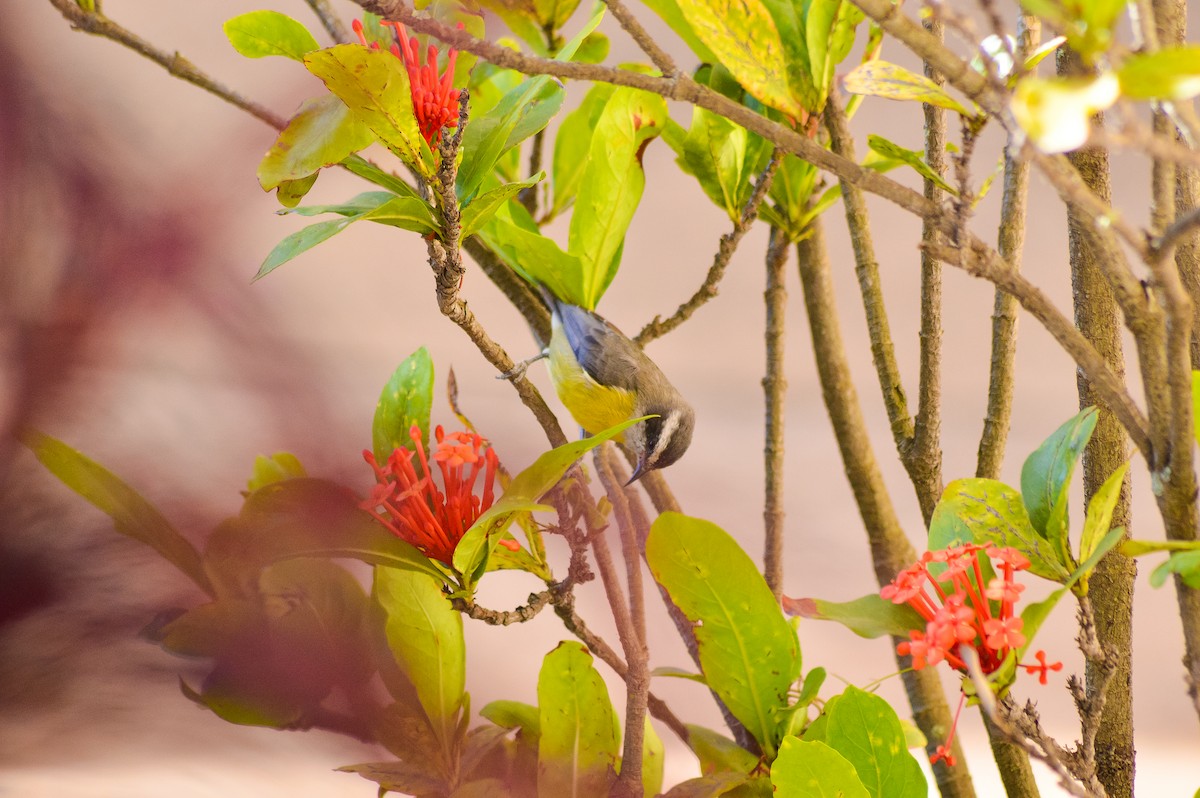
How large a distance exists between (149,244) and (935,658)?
10.0 inches

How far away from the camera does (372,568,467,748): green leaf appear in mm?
384

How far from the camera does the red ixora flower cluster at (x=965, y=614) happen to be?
11.5 inches

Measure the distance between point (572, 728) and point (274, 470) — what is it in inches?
6.0

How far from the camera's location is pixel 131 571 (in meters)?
0.30

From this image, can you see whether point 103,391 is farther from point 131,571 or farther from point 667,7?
point 667,7

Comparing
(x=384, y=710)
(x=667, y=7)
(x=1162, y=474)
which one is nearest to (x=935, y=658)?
(x=1162, y=474)

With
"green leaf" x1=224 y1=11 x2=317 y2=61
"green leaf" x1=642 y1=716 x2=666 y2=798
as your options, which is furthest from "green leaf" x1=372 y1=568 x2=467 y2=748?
"green leaf" x1=224 y1=11 x2=317 y2=61

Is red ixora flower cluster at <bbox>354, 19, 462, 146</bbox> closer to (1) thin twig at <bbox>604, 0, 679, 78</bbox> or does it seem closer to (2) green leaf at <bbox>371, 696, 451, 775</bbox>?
(1) thin twig at <bbox>604, 0, 679, 78</bbox>

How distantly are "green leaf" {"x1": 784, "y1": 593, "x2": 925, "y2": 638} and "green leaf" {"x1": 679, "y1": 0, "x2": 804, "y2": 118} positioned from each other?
0.20 m

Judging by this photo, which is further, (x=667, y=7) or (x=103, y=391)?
(x=667, y=7)

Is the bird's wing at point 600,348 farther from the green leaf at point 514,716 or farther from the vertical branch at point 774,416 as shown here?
the green leaf at point 514,716

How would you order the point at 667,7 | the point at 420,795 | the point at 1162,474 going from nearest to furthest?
the point at 1162,474, the point at 420,795, the point at 667,7

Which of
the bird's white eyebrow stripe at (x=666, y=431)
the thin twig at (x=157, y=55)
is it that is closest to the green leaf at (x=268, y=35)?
the thin twig at (x=157, y=55)

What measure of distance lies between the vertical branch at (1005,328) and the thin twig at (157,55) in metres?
0.33
